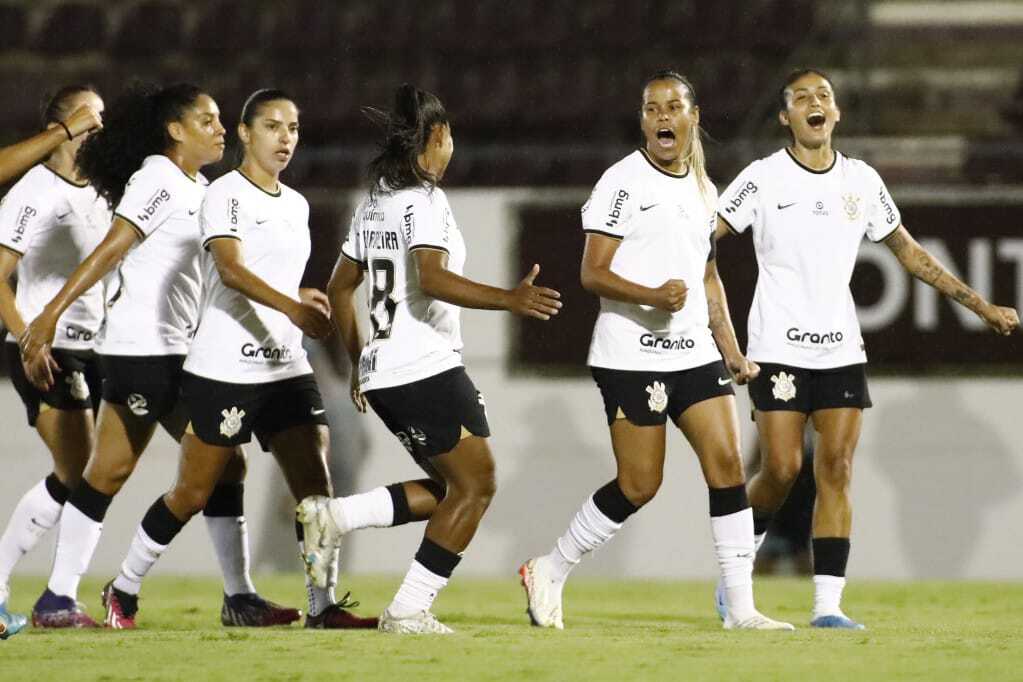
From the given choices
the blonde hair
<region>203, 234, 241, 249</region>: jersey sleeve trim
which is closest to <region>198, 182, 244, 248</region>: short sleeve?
<region>203, 234, 241, 249</region>: jersey sleeve trim

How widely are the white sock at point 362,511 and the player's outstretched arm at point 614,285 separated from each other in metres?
1.08

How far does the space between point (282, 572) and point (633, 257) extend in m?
4.36

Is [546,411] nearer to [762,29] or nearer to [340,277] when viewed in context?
[340,277]

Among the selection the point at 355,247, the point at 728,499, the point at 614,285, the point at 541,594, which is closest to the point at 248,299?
the point at 355,247

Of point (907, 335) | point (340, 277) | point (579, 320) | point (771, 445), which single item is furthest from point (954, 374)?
point (340, 277)

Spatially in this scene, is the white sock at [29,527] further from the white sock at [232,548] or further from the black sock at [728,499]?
the black sock at [728,499]

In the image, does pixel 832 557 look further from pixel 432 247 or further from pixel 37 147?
pixel 37 147

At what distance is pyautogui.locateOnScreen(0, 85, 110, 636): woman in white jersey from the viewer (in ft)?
22.9

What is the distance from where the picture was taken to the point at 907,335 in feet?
31.8

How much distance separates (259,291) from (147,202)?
745 mm

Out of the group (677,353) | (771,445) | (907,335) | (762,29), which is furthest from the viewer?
(762,29)

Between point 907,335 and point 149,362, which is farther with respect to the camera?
point 907,335

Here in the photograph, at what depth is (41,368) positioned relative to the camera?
20.8 ft

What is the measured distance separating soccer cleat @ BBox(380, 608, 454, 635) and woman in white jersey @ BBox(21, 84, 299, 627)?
35.9 inches
